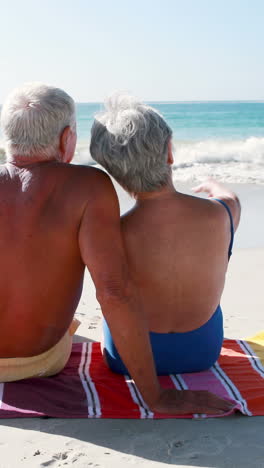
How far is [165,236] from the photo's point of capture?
8.84ft

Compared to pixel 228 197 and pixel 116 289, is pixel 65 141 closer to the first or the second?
pixel 116 289

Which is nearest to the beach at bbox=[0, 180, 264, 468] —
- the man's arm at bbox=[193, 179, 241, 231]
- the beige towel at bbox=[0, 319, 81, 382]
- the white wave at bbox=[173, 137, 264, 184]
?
the beige towel at bbox=[0, 319, 81, 382]

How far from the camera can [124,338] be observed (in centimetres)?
252

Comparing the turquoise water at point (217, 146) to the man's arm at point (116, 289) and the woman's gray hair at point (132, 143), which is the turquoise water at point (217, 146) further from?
the man's arm at point (116, 289)

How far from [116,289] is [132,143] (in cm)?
58

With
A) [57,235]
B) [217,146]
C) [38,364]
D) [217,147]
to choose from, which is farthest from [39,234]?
[217,146]

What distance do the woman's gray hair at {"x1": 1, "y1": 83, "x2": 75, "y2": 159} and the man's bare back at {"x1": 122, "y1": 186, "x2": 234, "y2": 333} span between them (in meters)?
0.46

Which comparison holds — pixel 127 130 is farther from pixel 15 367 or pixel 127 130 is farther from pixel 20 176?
pixel 15 367

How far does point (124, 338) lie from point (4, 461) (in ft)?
2.06

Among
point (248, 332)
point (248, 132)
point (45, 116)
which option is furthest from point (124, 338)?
point (248, 132)

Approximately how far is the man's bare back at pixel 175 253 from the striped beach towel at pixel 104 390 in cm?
30

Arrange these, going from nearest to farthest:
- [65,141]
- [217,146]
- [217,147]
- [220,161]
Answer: [65,141] → [220,161] → [217,147] → [217,146]

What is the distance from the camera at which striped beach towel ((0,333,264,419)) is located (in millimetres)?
2602

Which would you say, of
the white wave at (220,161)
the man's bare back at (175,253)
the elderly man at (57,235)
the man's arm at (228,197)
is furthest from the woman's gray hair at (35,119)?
the white wave at (220,161)
